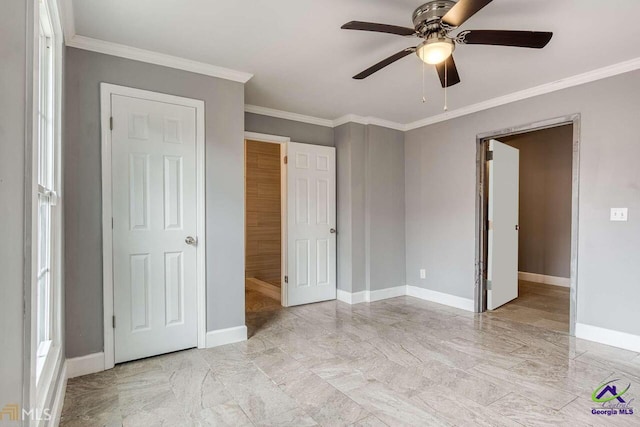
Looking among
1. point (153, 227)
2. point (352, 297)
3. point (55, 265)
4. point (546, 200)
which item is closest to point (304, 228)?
point (352, 297)

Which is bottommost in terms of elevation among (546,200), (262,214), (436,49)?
(262,214)

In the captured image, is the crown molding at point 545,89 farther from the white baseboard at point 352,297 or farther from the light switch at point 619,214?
the white baseboard at point 352,297

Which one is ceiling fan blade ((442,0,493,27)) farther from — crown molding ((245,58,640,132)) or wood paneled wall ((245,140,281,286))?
wood paneled wall ((245,140,281,286))

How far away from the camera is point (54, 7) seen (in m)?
1.79

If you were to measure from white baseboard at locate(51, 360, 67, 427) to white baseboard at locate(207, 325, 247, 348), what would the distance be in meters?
0.98

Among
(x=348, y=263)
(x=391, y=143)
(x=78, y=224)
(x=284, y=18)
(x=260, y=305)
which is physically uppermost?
(x=284, y=18)

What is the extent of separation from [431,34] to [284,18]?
91cm

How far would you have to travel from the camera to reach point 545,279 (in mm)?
5348

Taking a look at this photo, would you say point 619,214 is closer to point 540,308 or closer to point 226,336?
point 540,308

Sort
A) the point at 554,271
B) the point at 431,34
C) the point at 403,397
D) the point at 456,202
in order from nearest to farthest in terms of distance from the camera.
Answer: the point at 431,34, the point at 403,397, the point at 456,202, the point at 554,271

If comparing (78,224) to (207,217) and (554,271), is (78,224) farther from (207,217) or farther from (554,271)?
(554,271)

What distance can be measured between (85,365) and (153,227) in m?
1.05

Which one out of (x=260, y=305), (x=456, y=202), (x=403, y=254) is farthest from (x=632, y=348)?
(x=260, y=305)

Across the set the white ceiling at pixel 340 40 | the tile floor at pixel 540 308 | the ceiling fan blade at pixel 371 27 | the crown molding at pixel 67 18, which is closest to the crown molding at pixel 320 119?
the white ceiling at pixel 340 40
